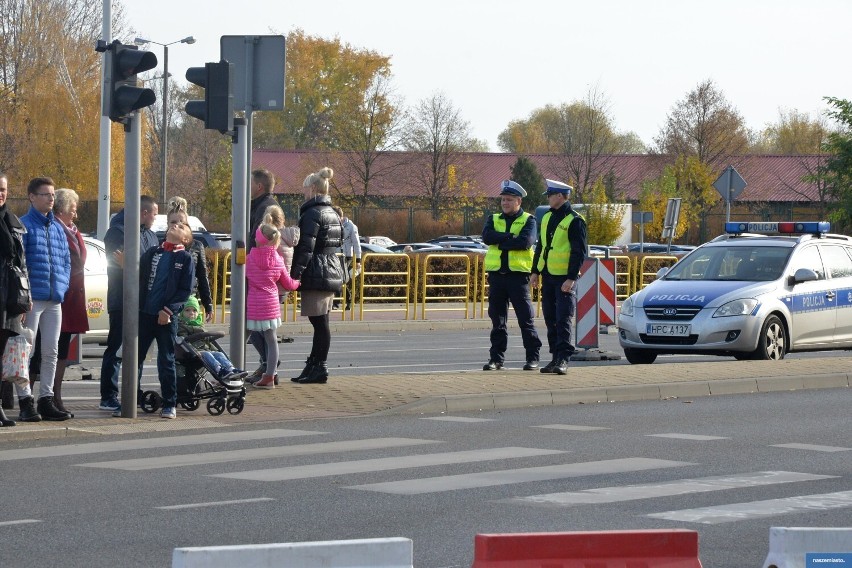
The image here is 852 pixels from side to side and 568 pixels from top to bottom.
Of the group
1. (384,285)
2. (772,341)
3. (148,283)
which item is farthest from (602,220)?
(148,283)

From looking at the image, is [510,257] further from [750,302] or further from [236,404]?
[236,404]

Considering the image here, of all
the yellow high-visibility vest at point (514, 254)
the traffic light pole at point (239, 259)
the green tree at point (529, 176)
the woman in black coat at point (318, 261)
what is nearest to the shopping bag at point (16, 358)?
the traffic light pole at point (239, 259)

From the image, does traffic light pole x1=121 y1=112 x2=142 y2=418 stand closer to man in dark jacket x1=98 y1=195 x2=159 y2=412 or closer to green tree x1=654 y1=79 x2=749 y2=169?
man in dark jacket x1=98 y1=195 x2=159 y2=412

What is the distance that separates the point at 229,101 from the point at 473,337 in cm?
1345

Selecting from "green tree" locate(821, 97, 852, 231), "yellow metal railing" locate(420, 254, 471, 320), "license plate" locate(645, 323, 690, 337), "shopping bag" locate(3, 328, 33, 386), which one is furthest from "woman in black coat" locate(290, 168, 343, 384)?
"green tree" locate(821, 97, 852, 231)

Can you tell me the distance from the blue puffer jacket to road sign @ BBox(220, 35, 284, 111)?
2813mm

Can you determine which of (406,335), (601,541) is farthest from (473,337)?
(601,541)

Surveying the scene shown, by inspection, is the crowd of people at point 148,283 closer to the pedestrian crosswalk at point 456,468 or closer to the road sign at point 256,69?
the road sign at point 256,69

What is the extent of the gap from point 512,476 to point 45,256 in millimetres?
4135

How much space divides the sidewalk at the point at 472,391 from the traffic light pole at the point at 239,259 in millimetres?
441

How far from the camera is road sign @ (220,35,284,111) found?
14.0 meters

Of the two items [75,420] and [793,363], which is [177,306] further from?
[793,363]

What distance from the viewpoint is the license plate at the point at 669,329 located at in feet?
59.1

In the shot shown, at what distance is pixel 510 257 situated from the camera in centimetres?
1556
